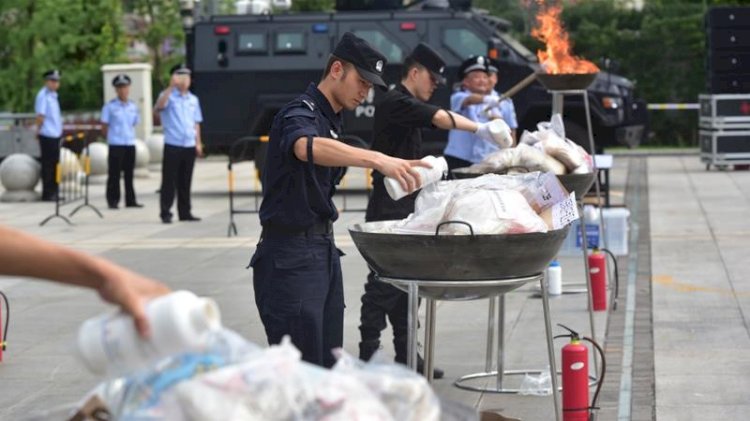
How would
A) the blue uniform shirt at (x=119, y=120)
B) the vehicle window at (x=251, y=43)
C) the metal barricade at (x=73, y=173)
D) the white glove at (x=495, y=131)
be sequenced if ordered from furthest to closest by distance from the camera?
the vehicle window at (x=251, y=43), the blue uniform shirt at (x=119, y=120), the metal barricade at (x=73, y=173), the white glove at (x=495, y=131)

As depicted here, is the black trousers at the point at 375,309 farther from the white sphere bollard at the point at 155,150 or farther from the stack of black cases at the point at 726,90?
the white sphere bollard at the point at 155,150

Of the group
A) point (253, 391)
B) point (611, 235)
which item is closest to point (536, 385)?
point (253, 391)

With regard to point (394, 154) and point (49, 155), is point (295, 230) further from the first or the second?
point (49, 155)

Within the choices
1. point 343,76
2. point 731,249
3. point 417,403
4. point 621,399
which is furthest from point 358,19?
point 417,403

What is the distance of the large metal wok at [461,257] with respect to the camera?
6.05m

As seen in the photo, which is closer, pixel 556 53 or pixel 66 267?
pixel 66 267

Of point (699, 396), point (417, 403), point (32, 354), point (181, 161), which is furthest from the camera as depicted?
point (181, 161)

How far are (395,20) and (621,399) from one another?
15185 millimetres

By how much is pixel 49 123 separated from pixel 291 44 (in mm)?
4026

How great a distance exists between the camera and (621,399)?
27.3 feet

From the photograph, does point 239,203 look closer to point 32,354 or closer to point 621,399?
point 32,354

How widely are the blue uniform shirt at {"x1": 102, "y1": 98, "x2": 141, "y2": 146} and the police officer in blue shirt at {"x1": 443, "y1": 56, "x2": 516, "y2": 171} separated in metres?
7.49

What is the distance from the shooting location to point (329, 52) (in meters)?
22.9

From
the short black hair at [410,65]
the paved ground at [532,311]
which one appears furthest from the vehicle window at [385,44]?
the short black hair at [410,65]
